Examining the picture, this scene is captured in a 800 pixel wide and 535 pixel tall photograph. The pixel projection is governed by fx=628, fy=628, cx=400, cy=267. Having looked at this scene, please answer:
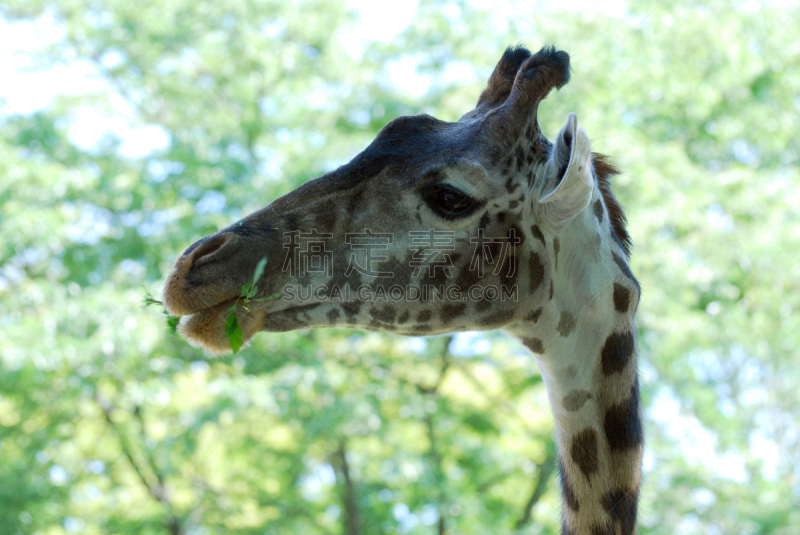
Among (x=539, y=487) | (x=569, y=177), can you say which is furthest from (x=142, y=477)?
(x=569, y=177)

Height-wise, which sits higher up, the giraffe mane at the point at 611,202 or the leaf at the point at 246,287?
the giraffe mane at the point at 611,202

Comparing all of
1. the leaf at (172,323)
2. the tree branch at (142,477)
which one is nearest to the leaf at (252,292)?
the leaf at (172,323)

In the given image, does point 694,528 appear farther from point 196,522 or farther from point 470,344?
point 196,522

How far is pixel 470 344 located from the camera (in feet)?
25.3

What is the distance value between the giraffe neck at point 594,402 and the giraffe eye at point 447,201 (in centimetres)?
42

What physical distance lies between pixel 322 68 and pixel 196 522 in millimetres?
6024

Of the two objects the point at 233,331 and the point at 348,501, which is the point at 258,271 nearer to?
the point at 233,331

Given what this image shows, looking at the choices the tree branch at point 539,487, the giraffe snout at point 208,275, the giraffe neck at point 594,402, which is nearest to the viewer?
the giraffe snout at point 208,275

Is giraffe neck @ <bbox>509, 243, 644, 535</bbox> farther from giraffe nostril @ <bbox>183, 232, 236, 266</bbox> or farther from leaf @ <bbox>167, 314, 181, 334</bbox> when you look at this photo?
leaf @ <bbox>167, 314, 181, 334</bbox>

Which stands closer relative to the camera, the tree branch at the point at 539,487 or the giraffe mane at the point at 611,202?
the giraffe mane at the point at 611,202

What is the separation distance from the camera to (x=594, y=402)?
2.17m

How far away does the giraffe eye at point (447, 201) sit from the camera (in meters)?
2.03

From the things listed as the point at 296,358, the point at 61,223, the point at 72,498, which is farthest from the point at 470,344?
the point at 72,498

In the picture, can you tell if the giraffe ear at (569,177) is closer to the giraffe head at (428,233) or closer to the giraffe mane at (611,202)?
the giraffe head at (428,233)
